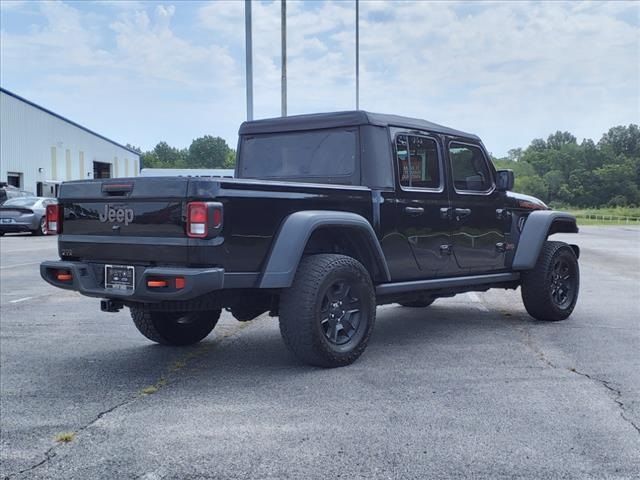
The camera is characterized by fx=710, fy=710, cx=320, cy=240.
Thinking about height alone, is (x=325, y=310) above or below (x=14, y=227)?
below

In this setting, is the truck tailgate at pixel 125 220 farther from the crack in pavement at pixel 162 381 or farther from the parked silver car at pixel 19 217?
the parked silver car at pixel 19 217

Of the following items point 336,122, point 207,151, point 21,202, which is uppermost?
point 207,151

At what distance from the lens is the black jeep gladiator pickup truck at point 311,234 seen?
4641 mm

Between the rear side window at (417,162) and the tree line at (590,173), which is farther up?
the tree line at (590,173)

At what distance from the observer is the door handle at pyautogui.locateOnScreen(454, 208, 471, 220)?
6.50m

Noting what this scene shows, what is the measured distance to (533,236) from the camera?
7266 millimetres

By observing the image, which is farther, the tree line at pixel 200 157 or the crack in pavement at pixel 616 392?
the tree line at pixel 200 157

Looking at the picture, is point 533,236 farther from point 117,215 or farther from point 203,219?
point 117,215

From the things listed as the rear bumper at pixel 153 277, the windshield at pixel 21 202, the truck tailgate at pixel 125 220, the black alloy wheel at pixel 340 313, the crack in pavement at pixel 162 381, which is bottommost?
the crack in pavement at pixel 162 381

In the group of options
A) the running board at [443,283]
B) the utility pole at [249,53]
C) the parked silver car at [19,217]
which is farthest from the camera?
the parked silver car at [19,217]

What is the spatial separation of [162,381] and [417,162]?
2861 millimetres

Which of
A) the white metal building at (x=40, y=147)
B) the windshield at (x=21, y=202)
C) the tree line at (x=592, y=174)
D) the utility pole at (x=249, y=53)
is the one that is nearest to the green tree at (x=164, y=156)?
the tree line at (x=592, y=174)

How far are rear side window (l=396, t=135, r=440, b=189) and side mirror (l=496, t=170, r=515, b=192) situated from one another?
3.07ft

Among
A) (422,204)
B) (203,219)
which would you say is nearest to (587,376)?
(422,204)
